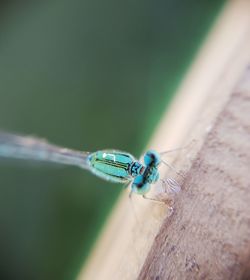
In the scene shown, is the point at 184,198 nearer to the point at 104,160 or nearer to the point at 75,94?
the point at 104,160

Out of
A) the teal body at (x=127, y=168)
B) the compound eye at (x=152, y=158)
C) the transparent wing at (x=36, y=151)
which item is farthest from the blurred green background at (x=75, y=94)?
the compound eye at (x=152, y=158)

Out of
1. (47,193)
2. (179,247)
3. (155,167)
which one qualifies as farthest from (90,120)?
(179,247)

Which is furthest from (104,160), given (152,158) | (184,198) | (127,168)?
(184,198)

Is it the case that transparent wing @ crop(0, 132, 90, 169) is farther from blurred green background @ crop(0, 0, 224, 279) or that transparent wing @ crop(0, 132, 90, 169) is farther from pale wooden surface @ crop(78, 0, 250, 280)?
pale wooden surface @ crop(78, 0, 250, 280)

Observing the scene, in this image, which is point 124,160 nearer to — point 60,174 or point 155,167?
point 155,167

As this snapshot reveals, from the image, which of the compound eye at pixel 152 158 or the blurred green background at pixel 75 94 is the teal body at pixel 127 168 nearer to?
the compound eye at pixel 152 158

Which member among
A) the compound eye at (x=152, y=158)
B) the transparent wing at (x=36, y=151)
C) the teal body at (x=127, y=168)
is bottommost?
the transparent wing at (x=36, y=151)
